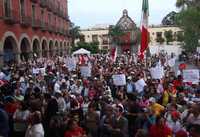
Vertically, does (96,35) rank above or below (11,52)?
above

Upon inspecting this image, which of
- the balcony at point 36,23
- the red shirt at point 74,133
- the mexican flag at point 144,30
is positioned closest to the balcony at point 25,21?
the balcony at point 36,23

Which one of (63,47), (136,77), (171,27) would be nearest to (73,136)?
(136,77)

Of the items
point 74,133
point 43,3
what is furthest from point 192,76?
point 43,3

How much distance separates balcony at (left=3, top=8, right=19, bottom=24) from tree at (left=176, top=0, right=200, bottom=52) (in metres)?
21.2

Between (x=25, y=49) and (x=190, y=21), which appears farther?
(x=190, y=21)

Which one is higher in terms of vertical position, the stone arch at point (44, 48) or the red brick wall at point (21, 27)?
the red brick wall at point (21, 27)

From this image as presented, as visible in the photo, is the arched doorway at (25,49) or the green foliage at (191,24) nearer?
the arched doorway at (25,49)

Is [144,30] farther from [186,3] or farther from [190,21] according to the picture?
[186,3]

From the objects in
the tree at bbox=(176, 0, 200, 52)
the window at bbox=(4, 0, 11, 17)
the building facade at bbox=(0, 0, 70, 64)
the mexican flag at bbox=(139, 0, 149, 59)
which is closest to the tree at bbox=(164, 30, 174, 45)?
the tree at bbox=(176, 0, 200, 52)

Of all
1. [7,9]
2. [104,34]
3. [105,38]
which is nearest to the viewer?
[7,9]

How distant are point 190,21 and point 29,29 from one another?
61.5 ft

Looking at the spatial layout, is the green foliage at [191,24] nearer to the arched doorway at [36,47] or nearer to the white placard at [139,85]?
the arched doorway at [36,47]

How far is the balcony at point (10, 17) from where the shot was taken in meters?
33.7

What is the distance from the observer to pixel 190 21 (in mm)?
52219
